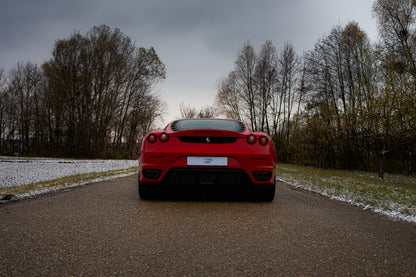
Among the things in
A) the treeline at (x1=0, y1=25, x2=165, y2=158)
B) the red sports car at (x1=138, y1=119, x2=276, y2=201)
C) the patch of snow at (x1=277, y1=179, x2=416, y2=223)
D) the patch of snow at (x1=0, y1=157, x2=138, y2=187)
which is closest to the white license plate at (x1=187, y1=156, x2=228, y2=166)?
the red sports car at (x1=138, y1=119, x2=276, y2=201)

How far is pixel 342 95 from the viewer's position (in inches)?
878

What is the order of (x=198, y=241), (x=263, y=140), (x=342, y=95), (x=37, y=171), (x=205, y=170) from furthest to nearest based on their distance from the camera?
(x=342, y=95)
(x=37, y=171)
(x=263, y=140)
(x=205, y=170)
(x=198, y=241)

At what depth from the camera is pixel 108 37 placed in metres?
28.2

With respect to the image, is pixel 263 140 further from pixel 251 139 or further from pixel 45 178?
pixel 45 178

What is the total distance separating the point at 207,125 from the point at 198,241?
2.32 metres

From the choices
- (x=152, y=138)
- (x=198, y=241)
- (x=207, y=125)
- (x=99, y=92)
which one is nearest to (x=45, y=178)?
(x=152, y=138)

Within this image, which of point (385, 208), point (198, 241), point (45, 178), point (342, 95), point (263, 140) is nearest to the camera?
point (198, 241)

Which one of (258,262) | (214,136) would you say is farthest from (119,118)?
(258,262)

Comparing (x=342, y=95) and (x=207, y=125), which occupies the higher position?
(x=342, y=95)

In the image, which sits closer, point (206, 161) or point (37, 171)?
point (206, 161)

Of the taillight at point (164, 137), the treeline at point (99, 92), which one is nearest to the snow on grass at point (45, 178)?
the taillight at point (164, 137)

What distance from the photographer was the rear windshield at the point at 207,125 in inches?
174

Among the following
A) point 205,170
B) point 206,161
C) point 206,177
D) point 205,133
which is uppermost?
point 205,133

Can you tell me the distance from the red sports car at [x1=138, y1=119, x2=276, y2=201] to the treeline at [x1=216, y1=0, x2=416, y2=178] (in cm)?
1233
